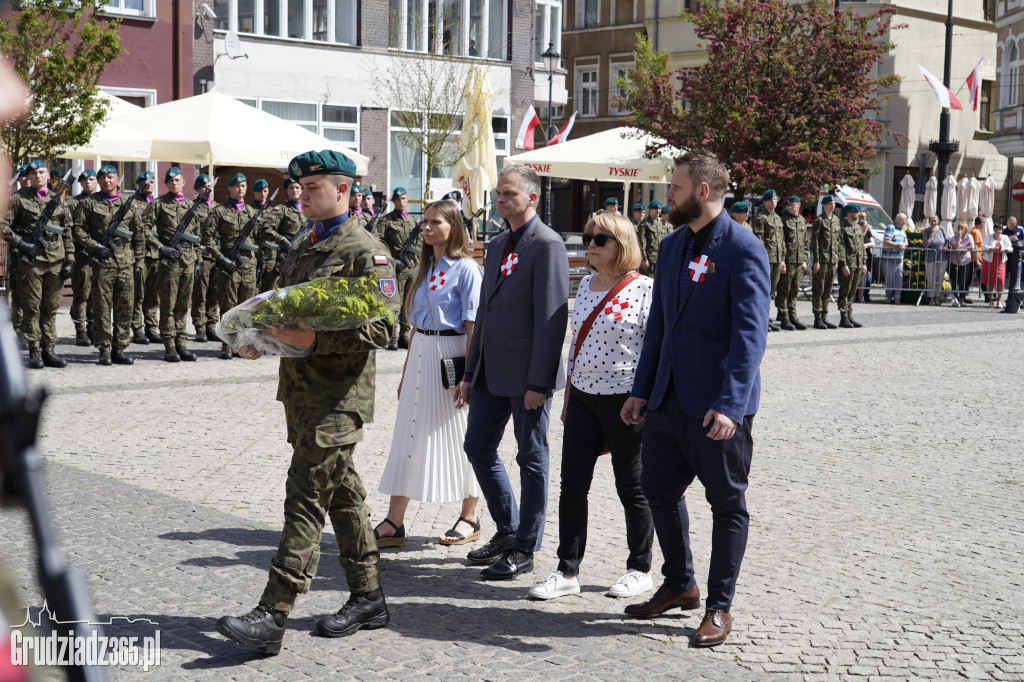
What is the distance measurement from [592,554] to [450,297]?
1548 millimetres

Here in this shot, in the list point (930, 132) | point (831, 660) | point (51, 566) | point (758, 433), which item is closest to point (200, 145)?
point (758, 433)

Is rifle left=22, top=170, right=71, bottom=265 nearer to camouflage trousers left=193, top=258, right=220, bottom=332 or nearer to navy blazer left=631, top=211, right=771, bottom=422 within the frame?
camouflage trousers left=193, top=258, right=220, bottom=332

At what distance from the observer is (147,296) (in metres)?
15.1

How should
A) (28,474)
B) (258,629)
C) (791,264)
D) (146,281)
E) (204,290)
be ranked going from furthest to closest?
(791,264)
(204,290)
(146,281)
(258,629)
(28,474)

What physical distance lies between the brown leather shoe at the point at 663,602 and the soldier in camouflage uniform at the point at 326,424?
1.08 metres

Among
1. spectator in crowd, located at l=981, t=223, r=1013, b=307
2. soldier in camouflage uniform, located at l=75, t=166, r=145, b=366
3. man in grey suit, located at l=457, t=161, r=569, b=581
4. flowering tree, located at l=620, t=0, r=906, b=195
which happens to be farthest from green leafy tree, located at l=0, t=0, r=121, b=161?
spectator in crowd, located at l=981, t=223, r=1013, b=307

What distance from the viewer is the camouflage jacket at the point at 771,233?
60.0ft

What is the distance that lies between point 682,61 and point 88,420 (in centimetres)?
4303

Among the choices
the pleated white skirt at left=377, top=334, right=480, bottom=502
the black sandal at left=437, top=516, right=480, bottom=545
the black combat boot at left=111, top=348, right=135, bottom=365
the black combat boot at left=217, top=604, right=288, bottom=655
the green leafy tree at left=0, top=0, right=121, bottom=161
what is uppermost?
the green leafy tree at left=0, top=0, right=121, bottom=161

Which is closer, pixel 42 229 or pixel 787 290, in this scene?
pixel 42 229

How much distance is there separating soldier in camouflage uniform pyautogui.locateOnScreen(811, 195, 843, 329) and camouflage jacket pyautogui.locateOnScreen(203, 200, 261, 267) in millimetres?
9409

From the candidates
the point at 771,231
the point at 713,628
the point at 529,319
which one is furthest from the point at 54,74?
the point at 713,628

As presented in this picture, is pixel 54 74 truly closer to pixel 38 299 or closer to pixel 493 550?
pixel 38 299

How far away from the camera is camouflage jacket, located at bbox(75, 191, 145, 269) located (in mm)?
13602
